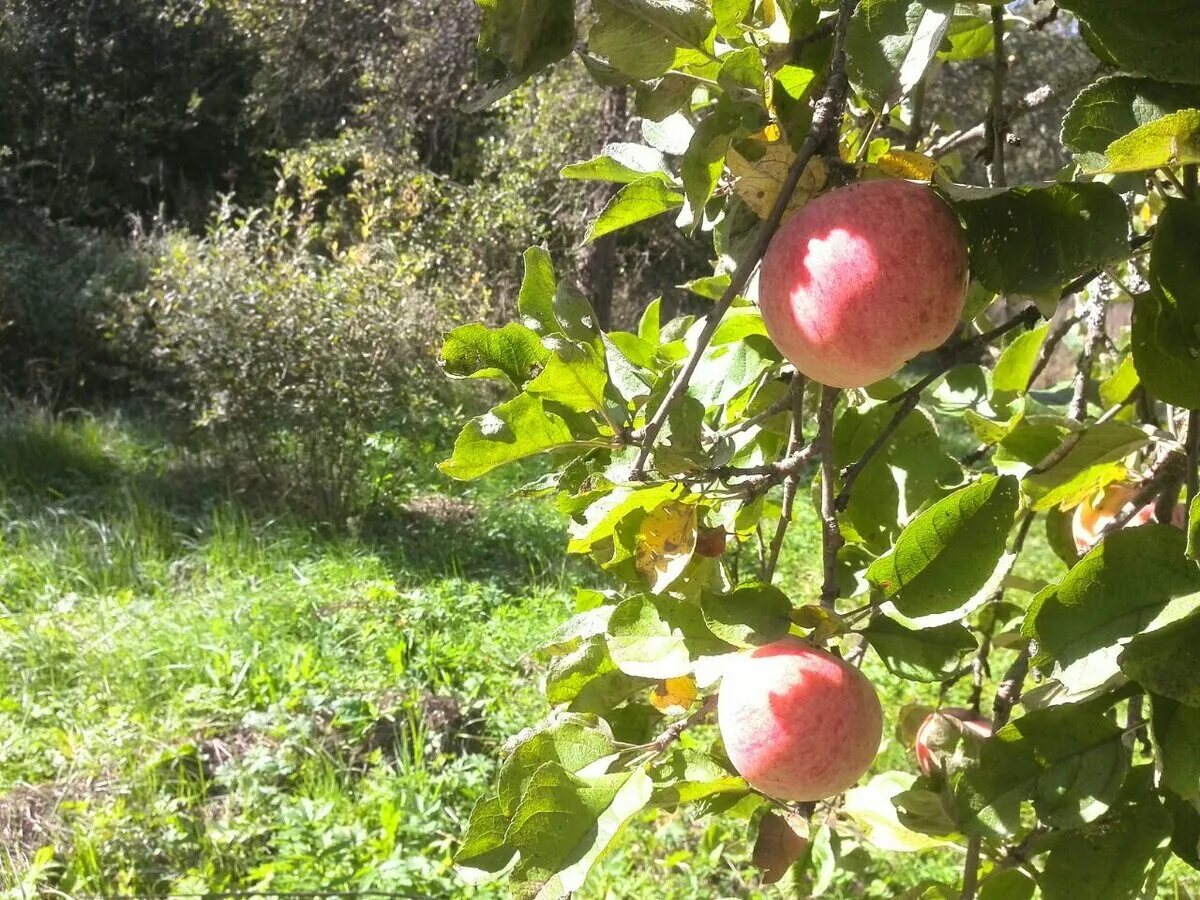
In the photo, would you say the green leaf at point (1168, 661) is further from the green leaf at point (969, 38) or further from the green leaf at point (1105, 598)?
the green leaf at point (969, 38)

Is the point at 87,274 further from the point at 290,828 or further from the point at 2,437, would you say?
the point at 290,828

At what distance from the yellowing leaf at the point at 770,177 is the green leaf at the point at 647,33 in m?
0.06

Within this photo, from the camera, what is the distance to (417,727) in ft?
8.08

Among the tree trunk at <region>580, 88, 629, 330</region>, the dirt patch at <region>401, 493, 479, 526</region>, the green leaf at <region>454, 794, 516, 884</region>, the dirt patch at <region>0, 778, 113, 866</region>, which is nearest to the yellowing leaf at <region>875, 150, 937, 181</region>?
the green leaf at <region>454, 794, 516, 884</region>

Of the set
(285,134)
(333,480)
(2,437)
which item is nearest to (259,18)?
(285,134)

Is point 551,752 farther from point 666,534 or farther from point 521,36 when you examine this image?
point 521,36

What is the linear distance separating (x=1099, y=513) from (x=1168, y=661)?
56 cm

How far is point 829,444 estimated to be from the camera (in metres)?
0.61

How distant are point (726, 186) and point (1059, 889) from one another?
0.48m

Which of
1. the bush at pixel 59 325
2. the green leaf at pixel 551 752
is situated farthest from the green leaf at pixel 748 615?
the bush at pixel 59 325

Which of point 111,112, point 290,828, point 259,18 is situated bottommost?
point 290,828

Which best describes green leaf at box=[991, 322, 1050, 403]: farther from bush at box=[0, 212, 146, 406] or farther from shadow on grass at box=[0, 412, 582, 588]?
bush at box=[0, 212, 146, 406]

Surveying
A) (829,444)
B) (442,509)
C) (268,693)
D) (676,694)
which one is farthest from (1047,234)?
(442,509)

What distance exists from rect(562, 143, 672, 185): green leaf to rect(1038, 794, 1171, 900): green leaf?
0.48m
